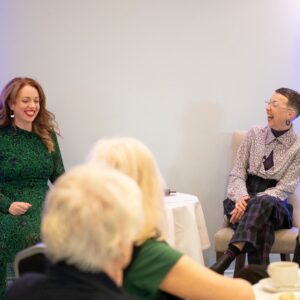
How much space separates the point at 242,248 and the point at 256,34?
156cm

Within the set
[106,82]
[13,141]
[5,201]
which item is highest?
[106,82]

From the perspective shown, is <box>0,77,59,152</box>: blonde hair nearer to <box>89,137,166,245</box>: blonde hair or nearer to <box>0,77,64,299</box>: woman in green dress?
<box>0,77,64,299</box>: woman in green dress

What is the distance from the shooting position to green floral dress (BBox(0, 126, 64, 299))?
2908mm

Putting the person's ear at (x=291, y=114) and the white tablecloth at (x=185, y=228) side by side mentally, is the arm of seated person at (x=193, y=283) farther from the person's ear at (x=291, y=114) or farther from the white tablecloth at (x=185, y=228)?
the person's ear at (x=291, y=114)

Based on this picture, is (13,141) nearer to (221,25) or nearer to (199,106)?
(199,106)

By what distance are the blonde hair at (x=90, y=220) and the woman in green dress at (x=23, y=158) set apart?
6.50 ft

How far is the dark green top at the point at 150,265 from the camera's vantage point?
1282 millimetres

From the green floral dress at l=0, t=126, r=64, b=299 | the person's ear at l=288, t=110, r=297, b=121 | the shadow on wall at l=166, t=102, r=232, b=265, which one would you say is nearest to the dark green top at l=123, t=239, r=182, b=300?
the green floral dress at l=0, t=126, r=64, b=299

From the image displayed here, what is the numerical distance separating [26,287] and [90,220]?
0.20 meters

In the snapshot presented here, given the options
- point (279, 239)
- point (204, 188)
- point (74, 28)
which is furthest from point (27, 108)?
point (279, 239)

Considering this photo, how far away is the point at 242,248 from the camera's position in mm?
3156

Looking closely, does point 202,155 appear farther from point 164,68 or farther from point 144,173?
point 144,173

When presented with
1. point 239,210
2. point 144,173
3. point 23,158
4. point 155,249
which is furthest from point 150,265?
point 239,210

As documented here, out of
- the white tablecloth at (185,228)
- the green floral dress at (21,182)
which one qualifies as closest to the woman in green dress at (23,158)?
the green floral dress at (21,182)
